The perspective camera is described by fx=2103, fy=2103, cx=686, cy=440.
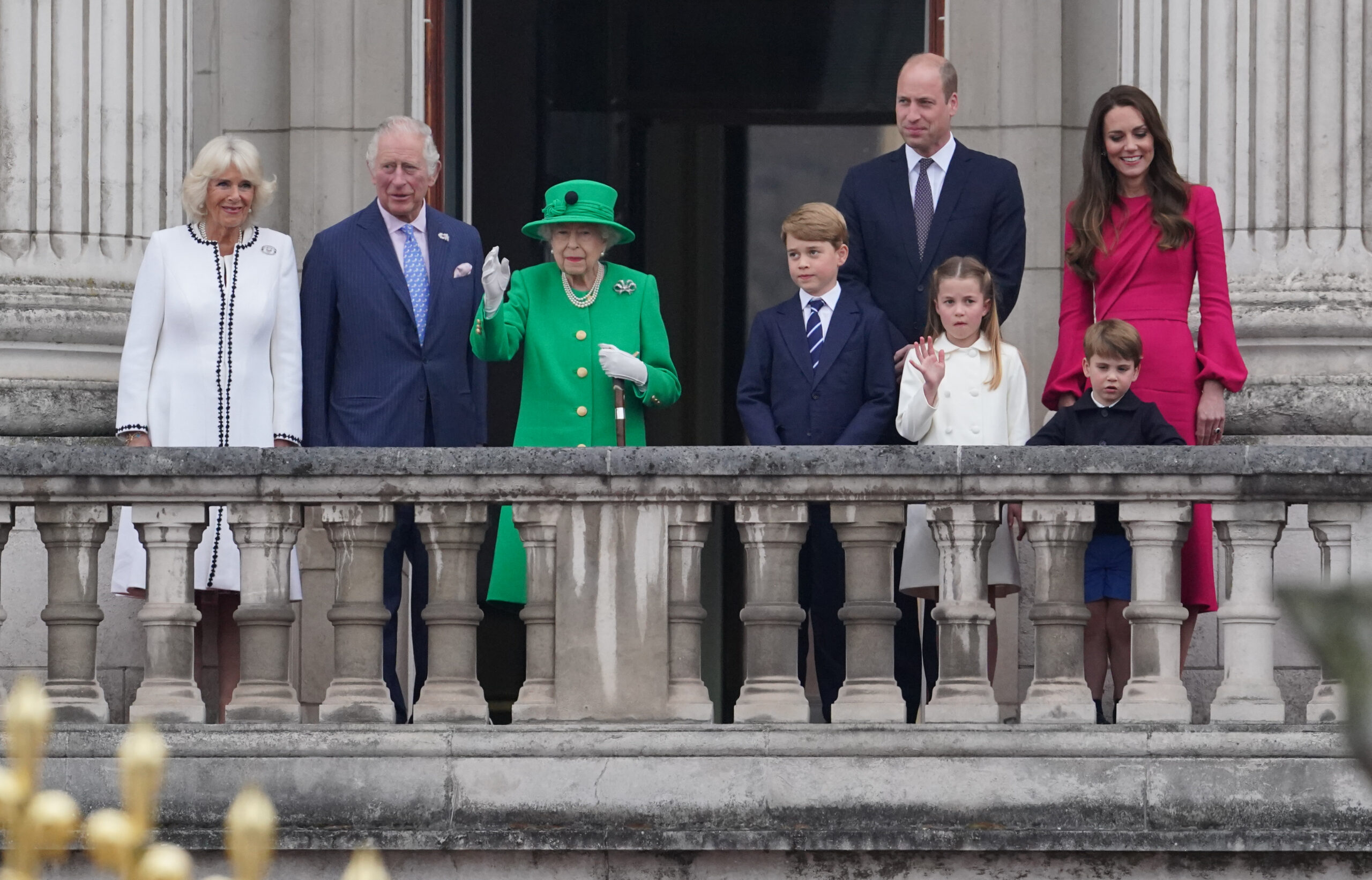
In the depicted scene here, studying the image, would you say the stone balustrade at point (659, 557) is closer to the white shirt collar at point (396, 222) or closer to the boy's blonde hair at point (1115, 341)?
the boy's blonde hair at point (1115, 341)

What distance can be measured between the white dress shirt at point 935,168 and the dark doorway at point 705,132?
3.04m

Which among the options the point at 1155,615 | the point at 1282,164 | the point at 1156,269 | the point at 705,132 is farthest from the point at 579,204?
the point at 705,132

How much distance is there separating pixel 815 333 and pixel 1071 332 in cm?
82

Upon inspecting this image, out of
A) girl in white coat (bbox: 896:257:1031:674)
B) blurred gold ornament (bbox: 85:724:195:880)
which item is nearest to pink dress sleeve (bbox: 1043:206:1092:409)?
girl in white coat (bbox: 896:257:1031:674)

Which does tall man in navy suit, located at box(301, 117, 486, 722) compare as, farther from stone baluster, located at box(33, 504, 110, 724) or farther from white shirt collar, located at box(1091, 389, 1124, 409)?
white shirt collar, located at box(1091, 389, 1124, 409)

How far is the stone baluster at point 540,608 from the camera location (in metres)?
6.05

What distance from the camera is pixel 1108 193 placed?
660cm

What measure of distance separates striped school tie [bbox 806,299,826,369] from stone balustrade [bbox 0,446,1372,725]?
2.06 ft

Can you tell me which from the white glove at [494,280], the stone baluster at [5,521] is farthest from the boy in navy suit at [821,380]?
the stone baluster at [5,521]

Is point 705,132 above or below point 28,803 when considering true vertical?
above

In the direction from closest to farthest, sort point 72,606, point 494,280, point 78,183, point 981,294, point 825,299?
point 72,606, point 494,280, point 981,294, point 825,299, point 78,183

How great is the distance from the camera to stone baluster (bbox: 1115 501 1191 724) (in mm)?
5938

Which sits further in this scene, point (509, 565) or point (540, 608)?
point (509, 565)

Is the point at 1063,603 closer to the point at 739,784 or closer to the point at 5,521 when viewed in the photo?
the point at 739,784
